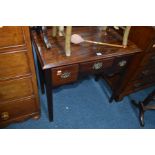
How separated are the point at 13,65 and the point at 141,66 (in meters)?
0.97

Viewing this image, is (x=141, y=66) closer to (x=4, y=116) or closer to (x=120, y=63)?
(x=120, y=63)

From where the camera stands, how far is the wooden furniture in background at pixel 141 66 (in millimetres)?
1090

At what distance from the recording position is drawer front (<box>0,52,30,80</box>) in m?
0.79

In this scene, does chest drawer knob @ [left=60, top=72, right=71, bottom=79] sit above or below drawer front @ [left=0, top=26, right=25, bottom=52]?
below

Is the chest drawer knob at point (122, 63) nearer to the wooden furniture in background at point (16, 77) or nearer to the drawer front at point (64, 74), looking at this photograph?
the drawer front at point (64, 74)

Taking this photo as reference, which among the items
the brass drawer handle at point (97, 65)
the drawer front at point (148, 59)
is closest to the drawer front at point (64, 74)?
the brass drawer handle at point (97, 65)

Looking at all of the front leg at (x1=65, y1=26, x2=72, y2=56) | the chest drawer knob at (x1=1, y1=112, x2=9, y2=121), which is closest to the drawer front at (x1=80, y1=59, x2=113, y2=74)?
the front leg at (x1=65, y1=26, x2=72, y2=56)

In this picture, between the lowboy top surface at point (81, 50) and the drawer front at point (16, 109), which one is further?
the drawer front at point (16, 109)

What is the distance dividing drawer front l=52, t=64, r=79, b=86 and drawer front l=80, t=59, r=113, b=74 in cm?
5

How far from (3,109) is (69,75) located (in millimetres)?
536

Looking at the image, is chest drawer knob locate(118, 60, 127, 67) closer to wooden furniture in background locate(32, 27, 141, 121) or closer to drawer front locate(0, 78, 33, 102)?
wooden furniture in background locate(32, 27, 141, 121)

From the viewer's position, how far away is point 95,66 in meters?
1.03
